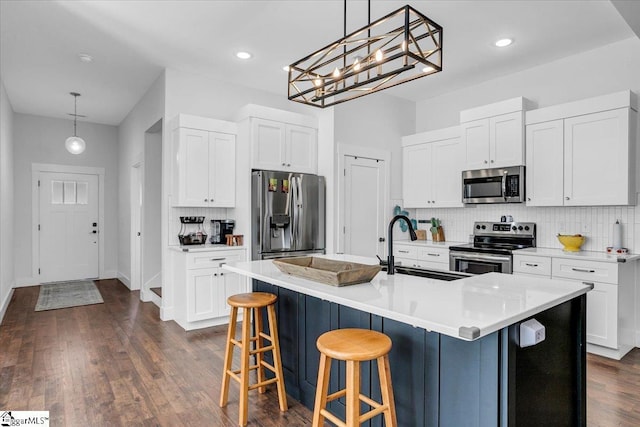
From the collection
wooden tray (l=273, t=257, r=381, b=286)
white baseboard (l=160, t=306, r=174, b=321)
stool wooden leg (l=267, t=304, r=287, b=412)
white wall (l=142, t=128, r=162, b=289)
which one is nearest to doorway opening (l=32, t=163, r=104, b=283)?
white wall (l=142, t=128, r=162, b=289)

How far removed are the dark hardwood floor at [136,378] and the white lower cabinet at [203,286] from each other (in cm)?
15

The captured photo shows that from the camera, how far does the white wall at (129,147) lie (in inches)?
191

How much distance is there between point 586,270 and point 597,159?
107cm

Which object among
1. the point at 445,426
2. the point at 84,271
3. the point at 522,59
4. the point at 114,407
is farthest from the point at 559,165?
the point at 84,271

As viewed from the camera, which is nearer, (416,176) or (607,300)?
(607,300)

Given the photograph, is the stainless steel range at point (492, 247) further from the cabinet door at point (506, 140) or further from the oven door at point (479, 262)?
the cabinet door at point (506, 140)

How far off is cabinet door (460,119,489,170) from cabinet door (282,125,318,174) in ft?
6.03

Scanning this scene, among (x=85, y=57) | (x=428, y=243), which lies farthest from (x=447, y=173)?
(x=85, y=57)

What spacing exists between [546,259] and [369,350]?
9.18 feet

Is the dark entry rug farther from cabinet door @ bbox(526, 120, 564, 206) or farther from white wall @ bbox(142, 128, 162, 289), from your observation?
cabinet door @ bbox(526, 120, 564, 206)

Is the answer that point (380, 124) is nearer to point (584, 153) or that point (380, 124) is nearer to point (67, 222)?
point (584, 153)

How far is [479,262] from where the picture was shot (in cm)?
414

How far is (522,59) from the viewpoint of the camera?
13.4 ft

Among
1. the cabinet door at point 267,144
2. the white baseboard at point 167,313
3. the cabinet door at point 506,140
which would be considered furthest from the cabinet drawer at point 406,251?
the white baseboard at point 167,313
